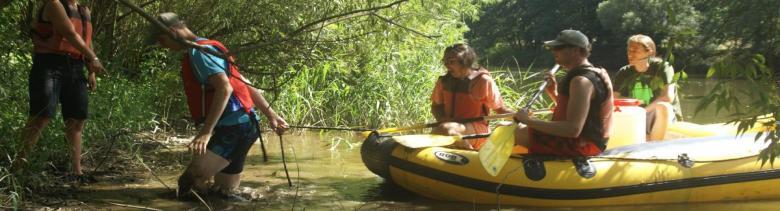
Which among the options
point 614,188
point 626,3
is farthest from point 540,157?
point 626,3

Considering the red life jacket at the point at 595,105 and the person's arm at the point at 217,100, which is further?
the red life jacket at the point at 595,105

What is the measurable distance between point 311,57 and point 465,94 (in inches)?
76.7

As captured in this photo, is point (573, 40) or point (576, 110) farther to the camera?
point (573, 40)

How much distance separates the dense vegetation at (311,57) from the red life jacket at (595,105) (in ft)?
1.53

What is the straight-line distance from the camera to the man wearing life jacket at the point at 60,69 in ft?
13.7

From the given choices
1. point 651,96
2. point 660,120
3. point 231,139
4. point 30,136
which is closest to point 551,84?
point 660,120

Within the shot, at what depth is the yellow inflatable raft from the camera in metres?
4.65

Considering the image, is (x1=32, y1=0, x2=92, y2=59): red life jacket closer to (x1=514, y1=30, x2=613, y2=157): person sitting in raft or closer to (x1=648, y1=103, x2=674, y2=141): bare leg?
(x1=514, y1=30, x2=613, y2=157): person sitting in raft

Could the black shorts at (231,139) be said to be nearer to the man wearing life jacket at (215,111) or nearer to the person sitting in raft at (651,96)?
the man wearing life jacket at (215,111)

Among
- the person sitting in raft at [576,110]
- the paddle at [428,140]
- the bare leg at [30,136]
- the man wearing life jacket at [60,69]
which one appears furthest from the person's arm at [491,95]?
the bare leg at [30,136]

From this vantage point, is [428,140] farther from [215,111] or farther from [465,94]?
[215,111]

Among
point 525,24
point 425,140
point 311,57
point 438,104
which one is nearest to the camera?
point 425,140

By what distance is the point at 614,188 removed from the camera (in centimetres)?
467

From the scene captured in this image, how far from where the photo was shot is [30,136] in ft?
13.7
